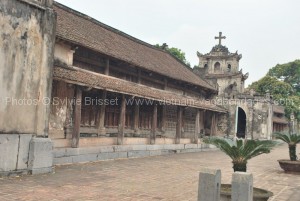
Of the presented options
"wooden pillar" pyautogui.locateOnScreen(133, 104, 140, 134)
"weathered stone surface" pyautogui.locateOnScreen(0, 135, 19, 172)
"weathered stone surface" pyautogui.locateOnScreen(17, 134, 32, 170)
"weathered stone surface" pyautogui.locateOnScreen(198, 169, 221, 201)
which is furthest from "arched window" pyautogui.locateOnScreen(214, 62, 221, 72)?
"weathered stone surface" pyautogui.locateOnScreen(198, 169, 221, 201)

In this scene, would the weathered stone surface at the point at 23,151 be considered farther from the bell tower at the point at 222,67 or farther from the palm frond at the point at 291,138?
the bell tower at the point at 222,67

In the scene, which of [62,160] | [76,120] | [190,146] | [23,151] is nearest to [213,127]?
[190,146]

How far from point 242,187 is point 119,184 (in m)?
4.25

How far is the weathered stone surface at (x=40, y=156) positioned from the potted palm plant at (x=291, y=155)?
8517 mm

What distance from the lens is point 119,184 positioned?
8.42m

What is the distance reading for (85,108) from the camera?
13.9 m

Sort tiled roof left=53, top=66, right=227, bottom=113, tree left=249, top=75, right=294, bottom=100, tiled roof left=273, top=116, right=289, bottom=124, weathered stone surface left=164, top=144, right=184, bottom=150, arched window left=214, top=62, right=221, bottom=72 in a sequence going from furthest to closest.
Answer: tree left=249, top=75, right=294, bottom=100
arched window left=214, top=62, right=221, bottom=72
tiled roof left=273, top=116, right=289, bottom=124
weathered stone surface left=164, top=144, right=184, bottom=150
tiled roof left=53, top=66, right=227, bottom=113

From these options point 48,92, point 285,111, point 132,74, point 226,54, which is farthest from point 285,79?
point 48,92

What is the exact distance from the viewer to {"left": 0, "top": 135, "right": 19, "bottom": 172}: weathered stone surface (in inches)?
329

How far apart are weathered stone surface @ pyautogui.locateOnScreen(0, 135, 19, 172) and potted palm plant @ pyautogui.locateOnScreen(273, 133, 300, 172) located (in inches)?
371

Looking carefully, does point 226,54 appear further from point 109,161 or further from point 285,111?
point 109,161

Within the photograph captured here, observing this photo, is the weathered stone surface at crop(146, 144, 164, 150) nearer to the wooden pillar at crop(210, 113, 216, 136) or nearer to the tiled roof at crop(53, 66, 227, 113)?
the tiled roof at crop(53, 66, 227, 113)

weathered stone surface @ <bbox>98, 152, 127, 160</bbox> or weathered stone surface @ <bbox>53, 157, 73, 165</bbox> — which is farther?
weathered stone surface @ <bbox>98, 152, 127, 160</bbox>

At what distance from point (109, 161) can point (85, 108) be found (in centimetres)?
255
